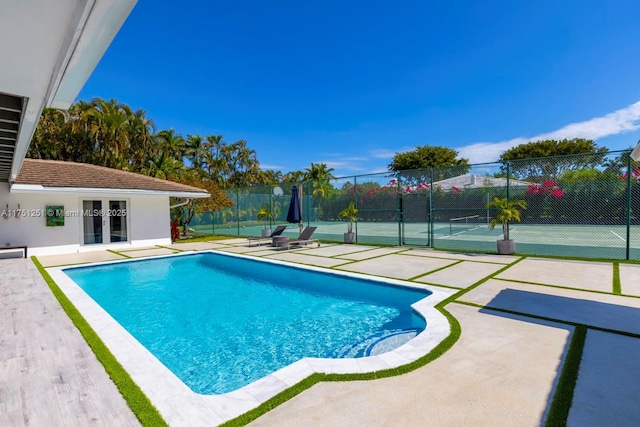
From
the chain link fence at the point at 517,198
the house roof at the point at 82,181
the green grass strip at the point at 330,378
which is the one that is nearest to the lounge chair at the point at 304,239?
the chain link fence at the point at 517,198

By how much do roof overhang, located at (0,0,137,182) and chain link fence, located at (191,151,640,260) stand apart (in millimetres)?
10779

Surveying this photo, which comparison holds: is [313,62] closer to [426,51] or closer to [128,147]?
[426,51]

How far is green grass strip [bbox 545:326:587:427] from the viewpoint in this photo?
7.72 ft

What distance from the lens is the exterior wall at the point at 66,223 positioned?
11.2 meters

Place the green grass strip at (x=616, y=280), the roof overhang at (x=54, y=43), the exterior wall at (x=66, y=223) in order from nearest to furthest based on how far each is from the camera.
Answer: the roof overhang at (x=54, y=43)
the green grass strip at (x=616, y=280)
the exterior wall at (x=66, y=223)

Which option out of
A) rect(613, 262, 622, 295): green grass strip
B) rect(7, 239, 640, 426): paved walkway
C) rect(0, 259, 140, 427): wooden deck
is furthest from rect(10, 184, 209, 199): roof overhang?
rect(613, 262, 622, 295): green grass strip

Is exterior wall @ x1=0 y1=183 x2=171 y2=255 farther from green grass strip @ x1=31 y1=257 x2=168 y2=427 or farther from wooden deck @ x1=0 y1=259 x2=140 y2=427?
green grass strip @ x1=31 y1=257 x2=168 y2=427

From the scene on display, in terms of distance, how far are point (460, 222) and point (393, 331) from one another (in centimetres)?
2094

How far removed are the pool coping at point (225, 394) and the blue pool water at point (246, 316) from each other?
1.42 ft

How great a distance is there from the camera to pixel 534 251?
10.9 metres

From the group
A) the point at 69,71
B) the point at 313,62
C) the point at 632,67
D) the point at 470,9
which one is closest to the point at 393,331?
the point at 69,71

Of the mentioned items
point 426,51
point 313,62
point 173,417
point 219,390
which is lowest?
point 219,390

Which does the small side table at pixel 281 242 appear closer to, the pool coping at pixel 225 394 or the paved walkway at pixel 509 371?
the paved walkway at pixel 509 371

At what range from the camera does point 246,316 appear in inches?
222
